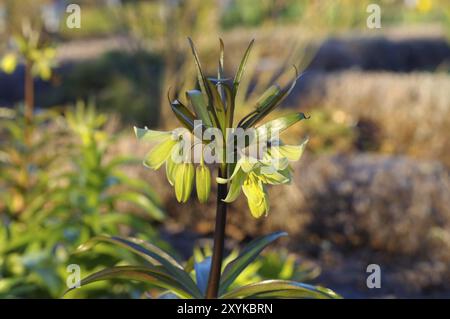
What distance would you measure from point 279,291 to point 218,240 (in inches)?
6.1

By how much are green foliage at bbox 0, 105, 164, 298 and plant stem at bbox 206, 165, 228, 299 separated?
0.85 metres

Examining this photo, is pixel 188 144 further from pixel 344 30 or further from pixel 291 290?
pixel 344 30

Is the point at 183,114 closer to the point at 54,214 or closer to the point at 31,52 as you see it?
the point at 54,214

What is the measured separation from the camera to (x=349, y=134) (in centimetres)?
660

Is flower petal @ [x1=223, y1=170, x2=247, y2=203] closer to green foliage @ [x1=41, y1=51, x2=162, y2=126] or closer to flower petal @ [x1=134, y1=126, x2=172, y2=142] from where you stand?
flower petal @ [x1=134, y1=126, x2=172, y2=142]

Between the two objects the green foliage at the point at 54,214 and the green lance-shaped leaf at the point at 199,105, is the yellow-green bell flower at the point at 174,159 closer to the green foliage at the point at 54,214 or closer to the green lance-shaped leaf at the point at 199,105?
the green lance-shaped leaf at the point at 199,105

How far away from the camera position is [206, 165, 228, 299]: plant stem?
131cm

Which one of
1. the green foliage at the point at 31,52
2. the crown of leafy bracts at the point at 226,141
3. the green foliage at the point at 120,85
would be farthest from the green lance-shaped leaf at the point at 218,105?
the green foliage at the point at 120,85

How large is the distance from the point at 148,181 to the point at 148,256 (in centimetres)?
310

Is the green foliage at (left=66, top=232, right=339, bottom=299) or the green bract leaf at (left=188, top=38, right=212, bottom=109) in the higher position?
the green bract leaf at (left=188, top=38, right=212, bottom=109)

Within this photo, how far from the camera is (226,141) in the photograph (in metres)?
1.26

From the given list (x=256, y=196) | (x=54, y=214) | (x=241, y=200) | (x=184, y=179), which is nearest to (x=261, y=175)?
(x=256, y=196)

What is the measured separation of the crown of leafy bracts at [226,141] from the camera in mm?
1253

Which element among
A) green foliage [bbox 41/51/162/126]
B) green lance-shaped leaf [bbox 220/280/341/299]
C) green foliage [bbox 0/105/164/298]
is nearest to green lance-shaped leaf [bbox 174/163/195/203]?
green lance-shaped leaf [bbox 220/280/341/299]
